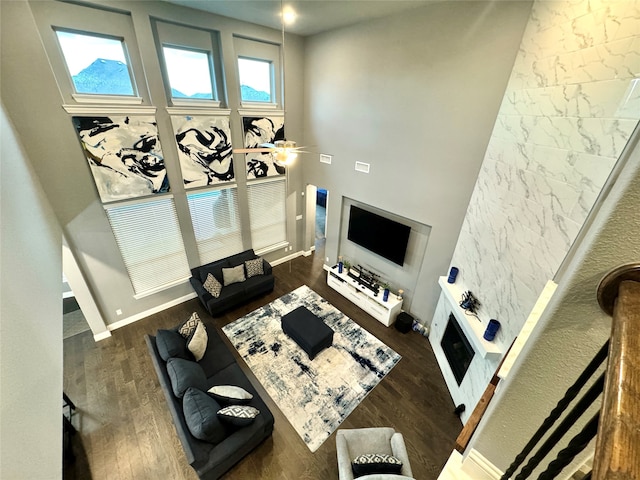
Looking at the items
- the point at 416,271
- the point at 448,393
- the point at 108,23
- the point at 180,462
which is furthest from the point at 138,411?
the point at 108,23

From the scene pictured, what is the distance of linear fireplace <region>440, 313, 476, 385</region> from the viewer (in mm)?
3674

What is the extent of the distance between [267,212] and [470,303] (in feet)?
15.0

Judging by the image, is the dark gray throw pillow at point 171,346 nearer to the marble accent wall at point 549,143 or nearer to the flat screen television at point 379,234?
the flat screen television at point 379,234

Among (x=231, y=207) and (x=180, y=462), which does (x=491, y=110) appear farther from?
(x=180, y=462)

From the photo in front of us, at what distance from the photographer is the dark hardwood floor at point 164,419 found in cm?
308

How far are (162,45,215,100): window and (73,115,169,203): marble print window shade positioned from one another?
79cm

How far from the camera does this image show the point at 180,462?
3115 mm

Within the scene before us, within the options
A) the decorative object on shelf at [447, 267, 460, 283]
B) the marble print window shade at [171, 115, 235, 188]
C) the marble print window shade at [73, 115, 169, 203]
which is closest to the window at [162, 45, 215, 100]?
the marble print window shade at [171, 115, 235, 188]

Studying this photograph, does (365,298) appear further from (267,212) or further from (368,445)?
(267,212)

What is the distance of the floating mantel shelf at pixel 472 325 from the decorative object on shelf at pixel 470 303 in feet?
0.20

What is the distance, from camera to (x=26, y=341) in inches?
65.4

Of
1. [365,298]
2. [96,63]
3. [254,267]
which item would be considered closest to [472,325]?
[365,298]

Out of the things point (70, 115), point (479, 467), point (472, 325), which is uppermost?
point (70, 115)

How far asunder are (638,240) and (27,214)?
4.12 m
